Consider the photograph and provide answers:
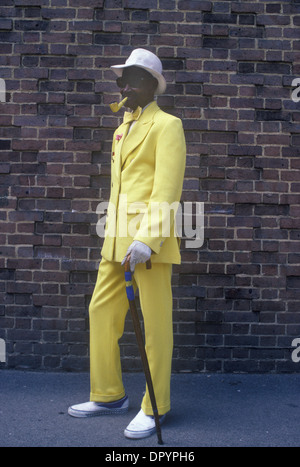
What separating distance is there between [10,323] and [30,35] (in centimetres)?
233

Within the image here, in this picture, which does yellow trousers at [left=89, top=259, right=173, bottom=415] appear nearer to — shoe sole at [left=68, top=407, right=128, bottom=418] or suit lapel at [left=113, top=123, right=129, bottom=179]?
shoe sole at [left=68, top=407, right=128, bottom=418]

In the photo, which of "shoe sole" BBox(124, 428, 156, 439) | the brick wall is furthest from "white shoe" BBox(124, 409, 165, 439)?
the brick wall

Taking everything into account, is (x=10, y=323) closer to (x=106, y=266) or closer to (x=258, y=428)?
(x=106, y=266)

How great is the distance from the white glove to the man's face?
3.04ft

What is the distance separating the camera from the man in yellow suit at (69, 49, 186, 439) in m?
3.24

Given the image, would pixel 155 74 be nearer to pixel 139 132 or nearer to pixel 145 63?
pixel 145 63

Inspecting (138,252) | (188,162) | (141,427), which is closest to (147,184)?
(138,252)

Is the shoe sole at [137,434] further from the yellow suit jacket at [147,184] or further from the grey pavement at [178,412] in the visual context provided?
the yellow suit jacket at [147,184]

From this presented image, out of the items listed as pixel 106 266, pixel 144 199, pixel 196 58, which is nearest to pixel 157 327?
pixel 106 266

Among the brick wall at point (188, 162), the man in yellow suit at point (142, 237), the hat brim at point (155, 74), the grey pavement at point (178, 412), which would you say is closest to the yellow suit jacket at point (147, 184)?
the man in yellow suit at point (142, 237)

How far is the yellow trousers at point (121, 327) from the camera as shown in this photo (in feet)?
11.0

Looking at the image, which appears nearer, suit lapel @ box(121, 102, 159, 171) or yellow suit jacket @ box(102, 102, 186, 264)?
yellow suit jacket @ box(102, 102, 186, 264)

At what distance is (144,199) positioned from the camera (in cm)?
335
